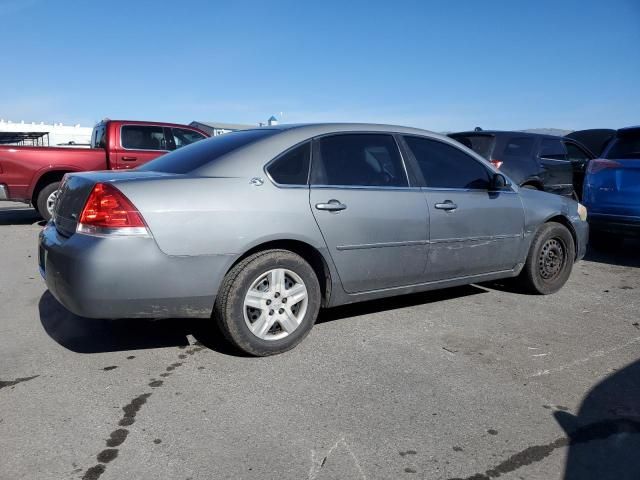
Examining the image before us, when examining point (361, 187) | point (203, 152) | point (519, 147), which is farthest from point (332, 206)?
point (519, 147)

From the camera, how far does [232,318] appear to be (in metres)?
3.42

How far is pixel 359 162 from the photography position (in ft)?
13.2

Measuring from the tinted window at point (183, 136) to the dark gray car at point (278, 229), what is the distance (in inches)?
252

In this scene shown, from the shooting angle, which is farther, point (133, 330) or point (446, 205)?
point (446, 205)

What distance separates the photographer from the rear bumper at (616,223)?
635 cm

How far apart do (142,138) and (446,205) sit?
7.22 metres

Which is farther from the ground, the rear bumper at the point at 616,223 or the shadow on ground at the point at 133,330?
the rear bumper at the point at 616,223

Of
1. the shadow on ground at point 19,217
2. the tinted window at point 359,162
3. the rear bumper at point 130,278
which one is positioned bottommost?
the shadow on ground at point 19,217

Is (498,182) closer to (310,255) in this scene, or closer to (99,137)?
(310,255)

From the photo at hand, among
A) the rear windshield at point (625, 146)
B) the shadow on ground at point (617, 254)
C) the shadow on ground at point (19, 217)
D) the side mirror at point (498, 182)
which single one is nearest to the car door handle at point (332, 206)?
the side mirror at point (498, 182)

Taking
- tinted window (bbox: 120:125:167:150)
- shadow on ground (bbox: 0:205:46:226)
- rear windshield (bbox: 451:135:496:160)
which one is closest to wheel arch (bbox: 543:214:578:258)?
rear windshield (bbox: 451:135:496:160)

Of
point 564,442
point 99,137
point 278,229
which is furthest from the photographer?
point 99,137

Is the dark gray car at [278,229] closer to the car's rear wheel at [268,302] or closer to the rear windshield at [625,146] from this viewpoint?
the car's rear wheel at [268,302]

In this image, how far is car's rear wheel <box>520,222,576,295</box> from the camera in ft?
16.6
